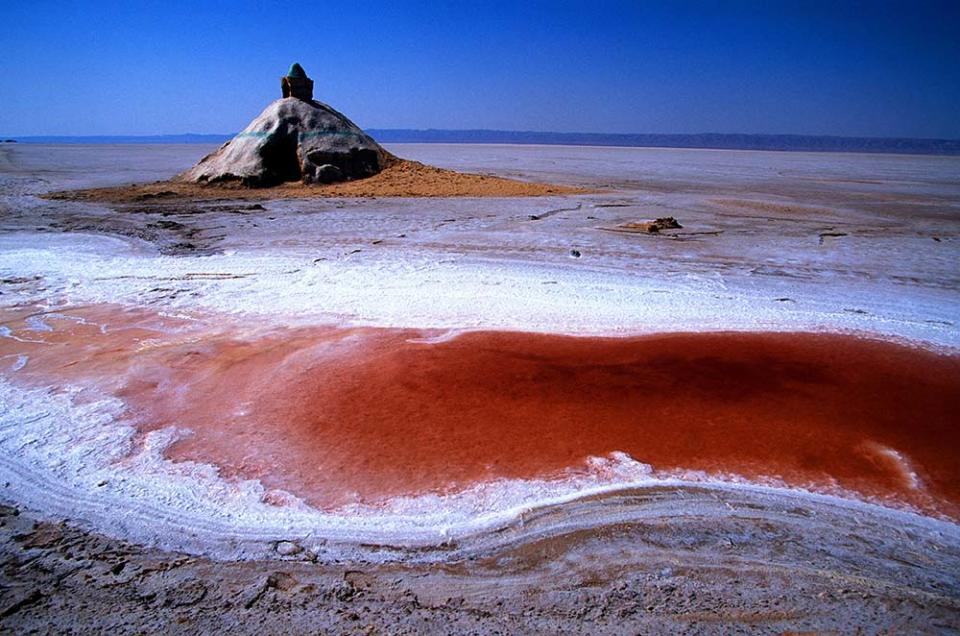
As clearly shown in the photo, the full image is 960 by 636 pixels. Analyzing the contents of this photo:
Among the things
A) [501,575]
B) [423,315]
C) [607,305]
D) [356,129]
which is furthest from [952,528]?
[356,129]

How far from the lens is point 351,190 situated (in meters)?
14.9

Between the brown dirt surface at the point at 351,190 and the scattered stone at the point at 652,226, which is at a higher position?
the brown dirt surface at the point at 351,190

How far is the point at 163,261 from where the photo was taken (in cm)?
747

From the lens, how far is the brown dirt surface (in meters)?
13.8

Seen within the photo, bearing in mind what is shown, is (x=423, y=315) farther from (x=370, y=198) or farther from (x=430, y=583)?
(x=370, y=198)

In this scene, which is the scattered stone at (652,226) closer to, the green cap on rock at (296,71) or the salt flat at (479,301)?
the salt flat at (479,301)

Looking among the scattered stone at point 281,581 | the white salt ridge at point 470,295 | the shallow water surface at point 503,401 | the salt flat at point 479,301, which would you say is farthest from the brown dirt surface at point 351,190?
the scattered stone at point 281,581

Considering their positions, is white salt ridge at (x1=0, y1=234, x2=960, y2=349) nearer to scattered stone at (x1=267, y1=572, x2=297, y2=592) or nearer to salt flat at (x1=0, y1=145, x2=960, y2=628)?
salt flat at (x1=0, y1=145, x2=960, y2=628)

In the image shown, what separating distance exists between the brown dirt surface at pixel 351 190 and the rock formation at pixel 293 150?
346 mm

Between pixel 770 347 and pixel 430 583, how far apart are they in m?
3.80

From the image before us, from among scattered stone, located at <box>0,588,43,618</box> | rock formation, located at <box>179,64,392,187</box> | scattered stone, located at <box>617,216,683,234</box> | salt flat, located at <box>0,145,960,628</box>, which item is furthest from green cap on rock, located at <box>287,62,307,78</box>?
scattered stone, located at <box>0,588,43,618</box>

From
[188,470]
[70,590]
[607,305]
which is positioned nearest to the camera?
[70,590]

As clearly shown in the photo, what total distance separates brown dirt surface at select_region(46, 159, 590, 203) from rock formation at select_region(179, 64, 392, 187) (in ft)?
1.13

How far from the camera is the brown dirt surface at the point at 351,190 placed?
13.8 metres
